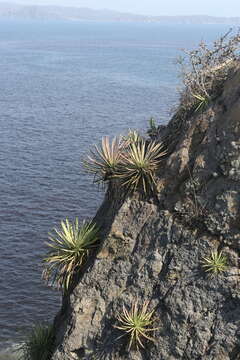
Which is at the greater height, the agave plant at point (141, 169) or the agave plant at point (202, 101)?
the agave plant at point (202, 101)

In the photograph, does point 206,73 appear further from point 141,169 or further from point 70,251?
point 70,251

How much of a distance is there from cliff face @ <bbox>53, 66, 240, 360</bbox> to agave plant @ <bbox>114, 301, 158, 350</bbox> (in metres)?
0.20

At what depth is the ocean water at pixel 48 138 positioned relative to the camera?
26.9 metres

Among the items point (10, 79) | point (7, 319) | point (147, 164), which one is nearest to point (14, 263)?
point (7, 319)

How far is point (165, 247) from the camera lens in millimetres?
11914

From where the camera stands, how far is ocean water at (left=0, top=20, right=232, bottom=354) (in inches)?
1059

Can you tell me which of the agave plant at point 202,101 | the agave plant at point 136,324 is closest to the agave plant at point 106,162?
A: the agave plant at point 202,101

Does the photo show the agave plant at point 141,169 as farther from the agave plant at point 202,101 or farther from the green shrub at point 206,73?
the green shrub at point 206,73

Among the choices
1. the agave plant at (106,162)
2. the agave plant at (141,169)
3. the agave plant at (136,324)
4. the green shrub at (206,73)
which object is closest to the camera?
the agave plant at (136,324)

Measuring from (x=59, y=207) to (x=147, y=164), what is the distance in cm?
2296

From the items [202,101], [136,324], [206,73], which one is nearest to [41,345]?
[136,324]

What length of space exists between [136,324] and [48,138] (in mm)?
38787

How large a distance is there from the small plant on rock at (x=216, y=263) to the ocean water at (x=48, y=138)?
5454 millimetres

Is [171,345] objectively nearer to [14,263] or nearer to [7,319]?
[7,319]
